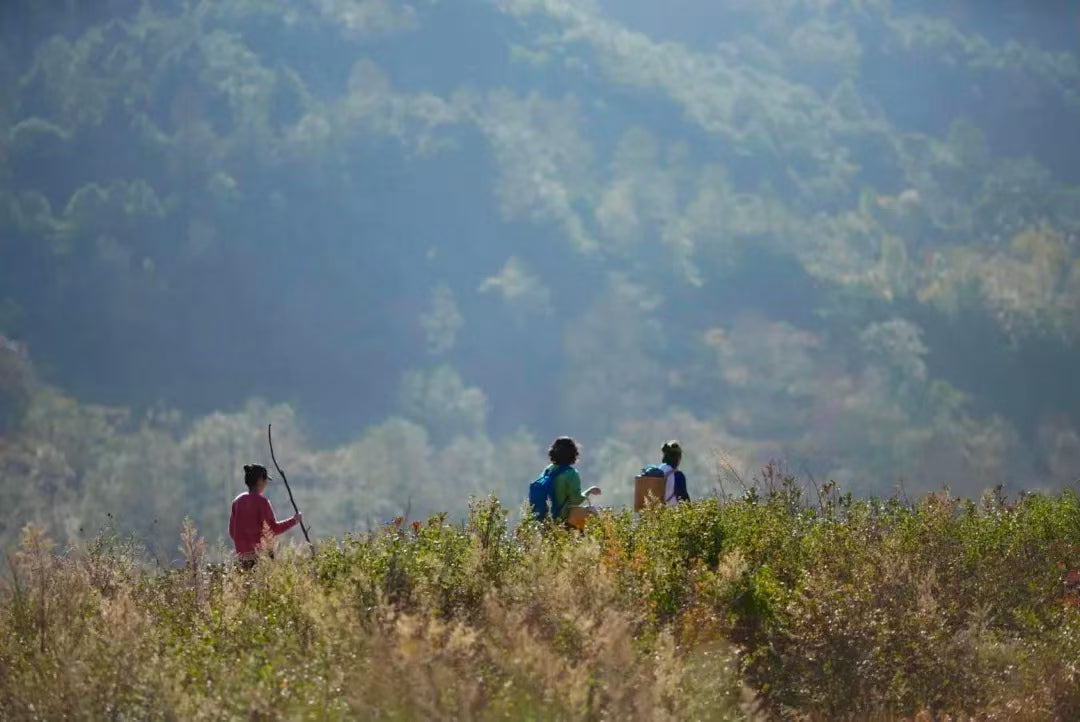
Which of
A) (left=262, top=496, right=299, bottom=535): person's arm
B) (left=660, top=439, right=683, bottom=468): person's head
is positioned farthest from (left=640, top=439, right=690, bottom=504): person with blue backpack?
(left=262, top=496, right=299, bottom=535): person's arm

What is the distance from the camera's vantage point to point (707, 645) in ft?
31.1

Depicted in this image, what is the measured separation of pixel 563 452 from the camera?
13.1m

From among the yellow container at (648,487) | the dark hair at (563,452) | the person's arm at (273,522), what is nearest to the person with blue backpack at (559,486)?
the dark hair at (563,452)

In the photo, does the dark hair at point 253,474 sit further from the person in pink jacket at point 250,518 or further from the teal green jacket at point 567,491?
the teal green jacket at point 567,491

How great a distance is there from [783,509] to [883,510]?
3.94 ft

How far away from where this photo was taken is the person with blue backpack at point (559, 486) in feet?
42.9

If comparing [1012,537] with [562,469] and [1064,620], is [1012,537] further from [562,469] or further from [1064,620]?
[562,469]

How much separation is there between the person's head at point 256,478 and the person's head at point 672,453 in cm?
424

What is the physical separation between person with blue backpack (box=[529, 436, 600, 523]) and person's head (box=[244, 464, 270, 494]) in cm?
249

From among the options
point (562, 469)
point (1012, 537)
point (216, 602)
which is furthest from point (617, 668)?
point (1012, 537)

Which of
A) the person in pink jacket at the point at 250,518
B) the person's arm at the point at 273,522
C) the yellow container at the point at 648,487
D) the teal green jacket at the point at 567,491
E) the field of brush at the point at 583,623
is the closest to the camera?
the field of brush at the point at 583,623

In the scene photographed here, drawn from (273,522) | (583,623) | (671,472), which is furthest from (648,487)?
(583,623)

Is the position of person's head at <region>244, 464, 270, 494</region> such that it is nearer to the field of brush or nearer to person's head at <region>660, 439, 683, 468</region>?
the field of brush

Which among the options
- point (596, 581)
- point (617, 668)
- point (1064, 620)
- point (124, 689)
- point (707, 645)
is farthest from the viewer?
point (1064, 620)
